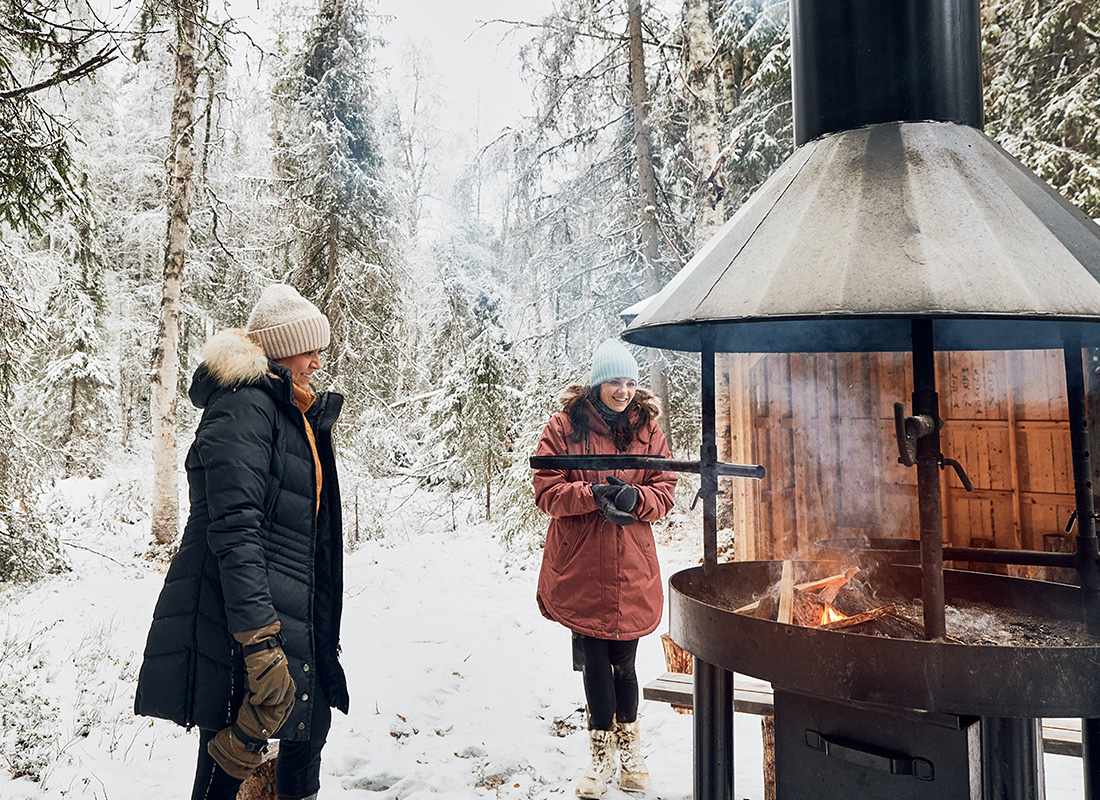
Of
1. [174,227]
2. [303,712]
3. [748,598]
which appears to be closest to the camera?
[303,712]

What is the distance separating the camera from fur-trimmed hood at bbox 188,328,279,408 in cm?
233

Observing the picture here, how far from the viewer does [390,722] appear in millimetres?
4207

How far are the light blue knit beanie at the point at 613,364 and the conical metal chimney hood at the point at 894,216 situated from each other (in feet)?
2.76

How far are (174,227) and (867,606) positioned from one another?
824 centimetres

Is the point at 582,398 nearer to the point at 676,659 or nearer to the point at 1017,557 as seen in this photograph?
the point at 676,659

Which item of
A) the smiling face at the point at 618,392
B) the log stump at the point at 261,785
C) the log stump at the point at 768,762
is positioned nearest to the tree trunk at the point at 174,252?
the log stump at the point at 261,785

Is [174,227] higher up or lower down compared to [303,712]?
higher up

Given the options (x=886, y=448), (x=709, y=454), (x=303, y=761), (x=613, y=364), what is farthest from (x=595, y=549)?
(x=886, y=448)

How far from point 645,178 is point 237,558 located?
7.37 m

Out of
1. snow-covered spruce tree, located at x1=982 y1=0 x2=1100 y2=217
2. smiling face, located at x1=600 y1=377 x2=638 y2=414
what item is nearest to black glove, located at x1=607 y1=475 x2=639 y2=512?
smiling face, located at x1=600 y1=377 x2=638 y2=414

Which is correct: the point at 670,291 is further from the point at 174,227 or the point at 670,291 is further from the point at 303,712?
the point at 174,227

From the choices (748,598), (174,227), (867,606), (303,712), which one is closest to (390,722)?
(303,712)

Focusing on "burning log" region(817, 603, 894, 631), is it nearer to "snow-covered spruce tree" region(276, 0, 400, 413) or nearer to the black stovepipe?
the black stovepipe

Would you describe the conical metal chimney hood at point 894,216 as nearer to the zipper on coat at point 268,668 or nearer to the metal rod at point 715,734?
the metal rod at point 715,734
